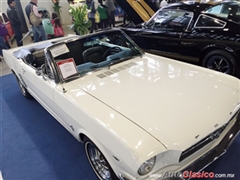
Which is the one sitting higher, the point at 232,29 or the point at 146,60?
the point at 232,29

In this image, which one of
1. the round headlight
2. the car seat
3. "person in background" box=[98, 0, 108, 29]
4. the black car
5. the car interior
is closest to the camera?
the round headlight

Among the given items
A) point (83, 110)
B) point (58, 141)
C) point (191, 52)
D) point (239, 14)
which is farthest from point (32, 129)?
point (239, 14)

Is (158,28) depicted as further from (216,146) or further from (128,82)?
(216,146)

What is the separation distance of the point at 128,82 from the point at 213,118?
Result: 2.96 feet

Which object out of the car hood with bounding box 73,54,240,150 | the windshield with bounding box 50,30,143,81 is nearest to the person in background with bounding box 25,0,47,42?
the windshield with bounding box 50,30,143,81

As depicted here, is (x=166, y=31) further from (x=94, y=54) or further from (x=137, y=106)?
(x=137, y=106)

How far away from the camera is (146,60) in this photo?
103 inches

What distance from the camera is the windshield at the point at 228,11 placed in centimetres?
333

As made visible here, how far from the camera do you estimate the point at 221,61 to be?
3.41 metres

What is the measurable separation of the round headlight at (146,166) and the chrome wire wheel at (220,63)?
2648 mm

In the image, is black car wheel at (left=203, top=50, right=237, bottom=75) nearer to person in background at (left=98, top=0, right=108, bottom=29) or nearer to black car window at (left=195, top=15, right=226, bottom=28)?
black car window at (left=195, top=15, right=226, bottom=28)

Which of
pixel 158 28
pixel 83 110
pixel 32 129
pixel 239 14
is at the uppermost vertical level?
pixel 239 14

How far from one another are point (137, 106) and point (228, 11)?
2846 mm

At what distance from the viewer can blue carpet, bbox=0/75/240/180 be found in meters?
2.11
